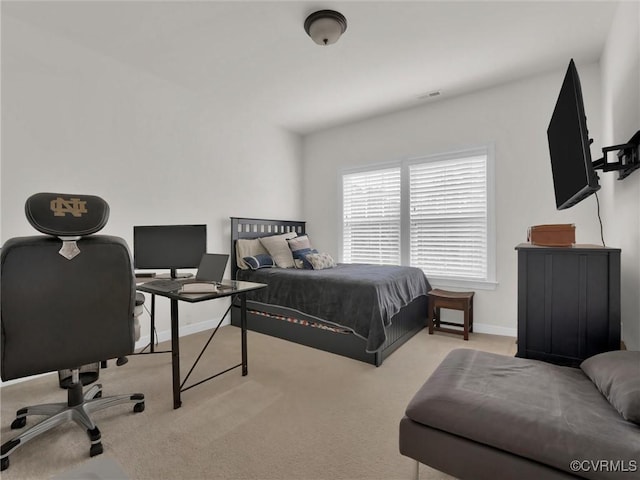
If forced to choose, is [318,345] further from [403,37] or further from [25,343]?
[403,37]

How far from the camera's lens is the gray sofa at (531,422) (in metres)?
0.94

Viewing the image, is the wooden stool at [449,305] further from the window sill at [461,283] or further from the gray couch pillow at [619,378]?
the gray couch pillow at [619,378]

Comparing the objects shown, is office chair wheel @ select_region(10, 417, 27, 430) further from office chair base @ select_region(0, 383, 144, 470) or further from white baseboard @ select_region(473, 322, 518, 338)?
white baseboard @ select_region(473, 322, 518, 338)

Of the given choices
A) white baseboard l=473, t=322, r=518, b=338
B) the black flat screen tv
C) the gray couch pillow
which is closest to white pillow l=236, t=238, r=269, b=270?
white baseboard l=473, t=322, r=518, b=338

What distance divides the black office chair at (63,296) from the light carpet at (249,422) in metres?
0.20

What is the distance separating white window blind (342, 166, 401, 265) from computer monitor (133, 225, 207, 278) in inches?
94.4

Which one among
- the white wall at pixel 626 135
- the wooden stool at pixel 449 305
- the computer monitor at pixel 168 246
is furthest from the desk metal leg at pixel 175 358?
the white wall at pixel 626 135

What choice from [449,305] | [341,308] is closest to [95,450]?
[341,308]

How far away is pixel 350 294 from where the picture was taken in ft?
9.04

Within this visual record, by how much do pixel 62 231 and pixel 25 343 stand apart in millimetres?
547

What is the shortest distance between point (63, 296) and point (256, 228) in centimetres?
280

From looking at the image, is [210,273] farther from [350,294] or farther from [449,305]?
[449,305]

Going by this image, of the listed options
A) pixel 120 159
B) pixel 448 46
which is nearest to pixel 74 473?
pixel 120 159

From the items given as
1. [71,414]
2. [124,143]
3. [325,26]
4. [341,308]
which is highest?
[325,26]
